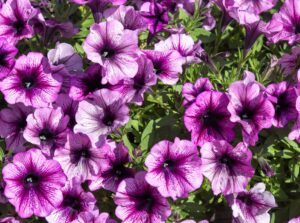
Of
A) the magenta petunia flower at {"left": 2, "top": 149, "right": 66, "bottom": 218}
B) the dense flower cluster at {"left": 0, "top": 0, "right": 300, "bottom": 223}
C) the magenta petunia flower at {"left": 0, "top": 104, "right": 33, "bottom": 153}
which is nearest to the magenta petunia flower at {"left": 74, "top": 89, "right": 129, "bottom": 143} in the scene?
the dense flower cluster at {"left": 0, "top": 0, "right": 300, "bottom": 223}

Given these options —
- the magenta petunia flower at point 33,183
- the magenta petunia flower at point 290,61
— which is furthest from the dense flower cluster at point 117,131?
the magenta petunia flower at point 290,61

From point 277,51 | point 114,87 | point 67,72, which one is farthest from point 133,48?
point 277,51

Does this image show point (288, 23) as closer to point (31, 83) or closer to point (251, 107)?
point (251, 107)

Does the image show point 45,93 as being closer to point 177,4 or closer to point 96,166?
point 96,166

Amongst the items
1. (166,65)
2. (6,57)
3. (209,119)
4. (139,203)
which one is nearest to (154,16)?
(166,65)

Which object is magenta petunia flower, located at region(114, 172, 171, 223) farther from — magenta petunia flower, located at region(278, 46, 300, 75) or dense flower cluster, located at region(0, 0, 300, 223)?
magenta petunia flower, located at region(278, 46, 300, 75)
